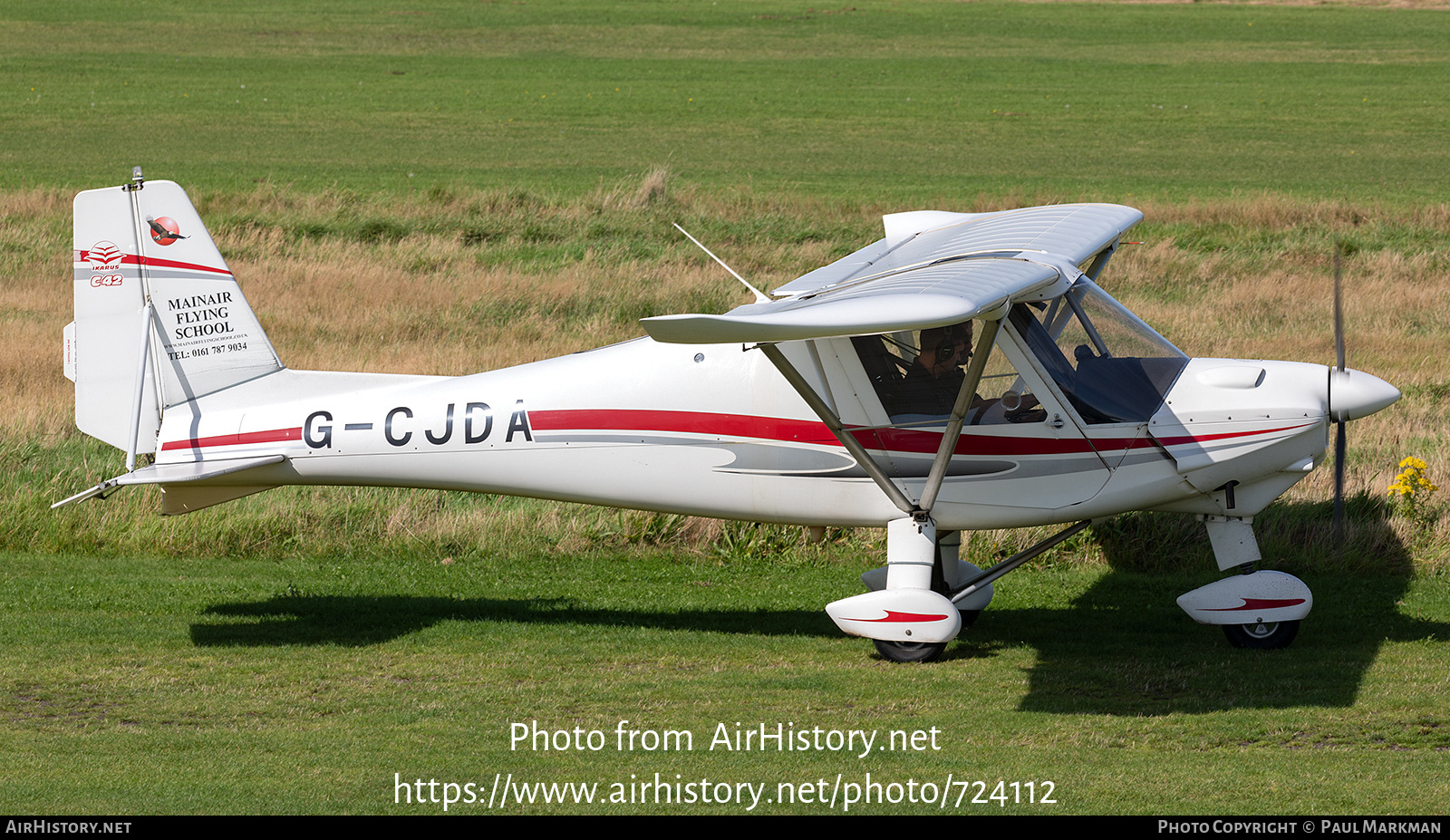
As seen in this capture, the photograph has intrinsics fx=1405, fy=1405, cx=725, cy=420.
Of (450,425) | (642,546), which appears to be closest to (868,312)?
(450,425)

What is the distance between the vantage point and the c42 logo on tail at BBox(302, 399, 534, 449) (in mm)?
8562

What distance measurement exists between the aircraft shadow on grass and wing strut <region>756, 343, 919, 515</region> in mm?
1029

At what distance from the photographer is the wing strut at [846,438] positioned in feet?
25.4

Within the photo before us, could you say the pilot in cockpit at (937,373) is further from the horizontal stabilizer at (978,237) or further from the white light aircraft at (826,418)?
the horizontal stabilizer at (978,237)

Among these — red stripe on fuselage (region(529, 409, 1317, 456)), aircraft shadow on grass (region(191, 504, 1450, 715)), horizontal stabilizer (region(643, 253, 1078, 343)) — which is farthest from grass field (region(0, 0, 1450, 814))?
horizontal stabilizer (region(643, 253, 1078, 343))

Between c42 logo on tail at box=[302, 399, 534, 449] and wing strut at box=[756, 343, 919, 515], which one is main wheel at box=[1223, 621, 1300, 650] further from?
c42 logo on tail at box=[302, 399, 534, 449]

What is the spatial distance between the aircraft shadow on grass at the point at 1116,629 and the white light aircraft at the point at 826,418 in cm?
35

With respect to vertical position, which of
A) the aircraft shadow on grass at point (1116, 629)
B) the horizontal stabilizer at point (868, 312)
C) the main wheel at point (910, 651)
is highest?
the horizontal stabilizer at point (868, 312)

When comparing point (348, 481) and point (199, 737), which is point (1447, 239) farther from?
point (199, 737)

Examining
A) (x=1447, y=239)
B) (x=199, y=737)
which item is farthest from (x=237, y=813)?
(x=1447, y=239)

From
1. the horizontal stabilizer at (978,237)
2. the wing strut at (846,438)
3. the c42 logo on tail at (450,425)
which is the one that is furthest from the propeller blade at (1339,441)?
the c42 logo on tail at (450,425)

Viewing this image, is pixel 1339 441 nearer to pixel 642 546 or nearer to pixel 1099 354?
pixel 1099 354

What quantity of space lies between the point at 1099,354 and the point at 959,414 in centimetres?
109

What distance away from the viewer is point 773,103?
4591 cm
